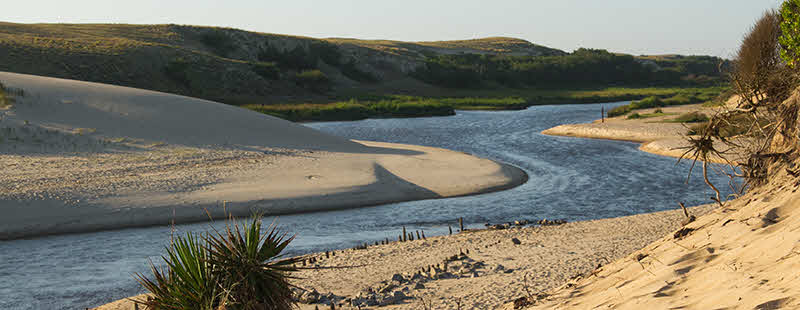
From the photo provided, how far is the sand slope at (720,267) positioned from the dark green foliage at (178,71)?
64.7 metres

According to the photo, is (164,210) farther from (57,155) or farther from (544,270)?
(544,270)

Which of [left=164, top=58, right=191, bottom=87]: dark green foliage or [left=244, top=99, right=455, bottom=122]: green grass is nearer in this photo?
[left=244, top=99, right=455, bottom=122]: green grass

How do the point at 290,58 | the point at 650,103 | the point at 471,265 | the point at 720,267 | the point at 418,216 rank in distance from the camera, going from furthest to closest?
the point at 290,58 < the point at 650,103 < the point at 418,216 < the point at 471,265 < the point at 720,267

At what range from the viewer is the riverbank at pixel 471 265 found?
9273 mm

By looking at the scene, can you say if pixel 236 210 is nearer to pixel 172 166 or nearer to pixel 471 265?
pixel 172 166

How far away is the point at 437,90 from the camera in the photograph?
302ft

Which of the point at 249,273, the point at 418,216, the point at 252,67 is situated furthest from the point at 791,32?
the point at 252,67

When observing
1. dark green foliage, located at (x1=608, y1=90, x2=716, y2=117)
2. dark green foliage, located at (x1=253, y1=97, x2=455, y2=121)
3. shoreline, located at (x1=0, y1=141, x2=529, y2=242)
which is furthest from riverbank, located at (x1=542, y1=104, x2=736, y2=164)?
dark green foliage, located at (x1=253, y1=97, x2=455, y2=121)

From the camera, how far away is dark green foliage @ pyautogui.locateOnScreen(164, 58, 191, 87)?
66444 millimetres

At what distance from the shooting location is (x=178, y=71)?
67.4 m

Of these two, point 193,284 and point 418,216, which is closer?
point 193,284

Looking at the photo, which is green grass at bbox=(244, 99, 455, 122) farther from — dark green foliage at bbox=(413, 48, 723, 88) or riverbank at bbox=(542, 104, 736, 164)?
dark green foliage at bbox=(413, 48, 723, 88)

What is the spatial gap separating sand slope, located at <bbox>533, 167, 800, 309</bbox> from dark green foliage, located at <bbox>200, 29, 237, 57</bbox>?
292ft

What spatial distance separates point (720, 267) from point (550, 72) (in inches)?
4328
